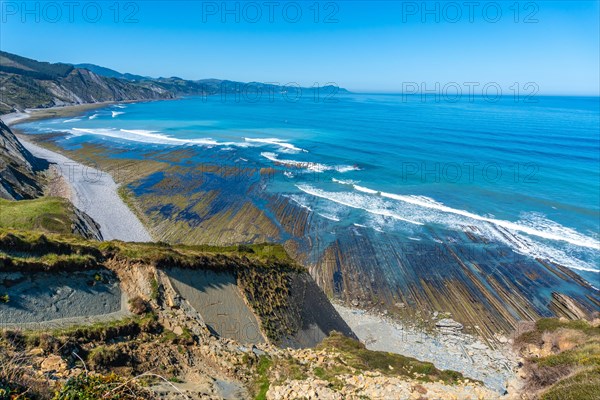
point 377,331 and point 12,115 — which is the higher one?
point 12,115

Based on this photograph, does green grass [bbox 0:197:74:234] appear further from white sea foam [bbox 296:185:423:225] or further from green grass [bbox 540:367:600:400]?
green grass [bbox 540:367:600:400]

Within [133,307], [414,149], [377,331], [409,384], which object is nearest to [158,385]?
[133,307]

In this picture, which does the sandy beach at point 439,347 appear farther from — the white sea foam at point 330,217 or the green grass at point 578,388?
the white sea foam at point 330,217

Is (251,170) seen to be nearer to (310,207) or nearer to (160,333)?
(310,207)

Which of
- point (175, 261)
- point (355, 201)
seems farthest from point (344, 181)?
point (175, 261)

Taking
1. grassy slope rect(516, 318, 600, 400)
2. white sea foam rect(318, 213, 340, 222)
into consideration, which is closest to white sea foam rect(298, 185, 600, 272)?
white sea foam rect(318, 213, 340, 222)

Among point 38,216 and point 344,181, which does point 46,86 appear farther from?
point 38,216

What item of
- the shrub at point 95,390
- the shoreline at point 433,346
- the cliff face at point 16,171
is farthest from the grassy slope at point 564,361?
the cliff face at point 16,171
